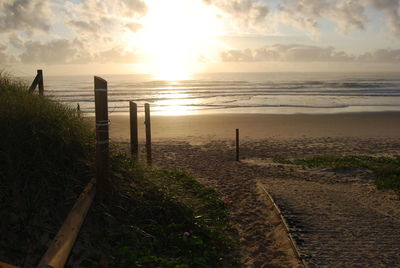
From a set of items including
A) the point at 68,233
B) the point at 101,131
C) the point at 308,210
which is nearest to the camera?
the point at 68,233

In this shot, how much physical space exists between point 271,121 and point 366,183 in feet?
48.6

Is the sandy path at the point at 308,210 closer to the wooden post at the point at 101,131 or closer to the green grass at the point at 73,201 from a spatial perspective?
the green grass at the point at 73,201

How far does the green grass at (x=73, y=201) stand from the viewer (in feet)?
14.3

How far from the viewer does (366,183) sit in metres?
9.17

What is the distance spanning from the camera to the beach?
5.46 meters

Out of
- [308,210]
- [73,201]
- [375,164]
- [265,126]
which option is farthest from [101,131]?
[265,126]

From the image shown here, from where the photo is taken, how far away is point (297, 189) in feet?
27.9

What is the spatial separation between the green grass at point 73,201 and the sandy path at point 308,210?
0.69 meters

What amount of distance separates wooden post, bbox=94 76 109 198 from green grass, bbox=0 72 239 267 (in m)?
0.32

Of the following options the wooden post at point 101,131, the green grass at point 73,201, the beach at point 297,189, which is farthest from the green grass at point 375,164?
the wooden post at point 101,131

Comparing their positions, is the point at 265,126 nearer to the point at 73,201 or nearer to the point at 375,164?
the point at 375,164

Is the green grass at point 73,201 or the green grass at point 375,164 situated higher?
the green grass at point 73,201

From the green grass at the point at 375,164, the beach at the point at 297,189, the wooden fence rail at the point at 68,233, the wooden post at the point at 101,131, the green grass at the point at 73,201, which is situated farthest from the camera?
the green grass at the point at 375,164

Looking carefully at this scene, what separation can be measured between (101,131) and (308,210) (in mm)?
4266
